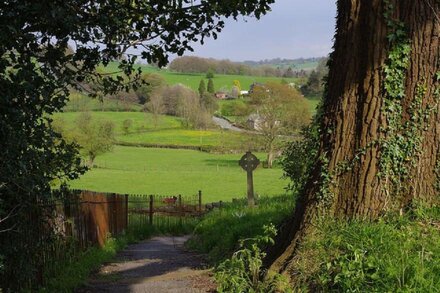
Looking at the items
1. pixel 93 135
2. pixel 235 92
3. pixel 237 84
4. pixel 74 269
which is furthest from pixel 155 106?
pixel 74 269

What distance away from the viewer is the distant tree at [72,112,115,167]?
72.4 meters

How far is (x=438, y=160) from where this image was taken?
19.1ft

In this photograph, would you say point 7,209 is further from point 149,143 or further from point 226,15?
point 149,143

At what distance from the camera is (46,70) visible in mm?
6266

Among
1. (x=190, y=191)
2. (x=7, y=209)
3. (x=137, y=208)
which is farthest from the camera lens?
(x=190, y=191)

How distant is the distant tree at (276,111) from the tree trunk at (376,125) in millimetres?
59284

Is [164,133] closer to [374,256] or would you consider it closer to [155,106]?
[155,106]

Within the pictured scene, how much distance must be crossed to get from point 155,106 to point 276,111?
34.8 meters

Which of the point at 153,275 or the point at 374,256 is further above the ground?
the point at 374,256

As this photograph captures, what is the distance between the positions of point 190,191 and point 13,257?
46.2 metres

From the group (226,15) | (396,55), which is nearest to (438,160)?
(396,55)

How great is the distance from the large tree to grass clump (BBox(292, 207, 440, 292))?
3.07 meters

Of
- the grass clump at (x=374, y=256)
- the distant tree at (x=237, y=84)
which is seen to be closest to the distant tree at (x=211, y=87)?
the distant tree at (x=237, y=84)

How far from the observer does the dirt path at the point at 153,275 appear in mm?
8141
